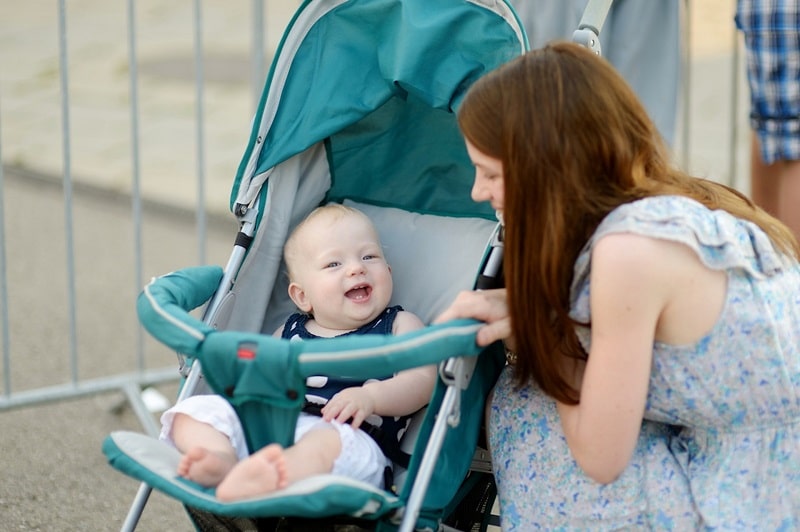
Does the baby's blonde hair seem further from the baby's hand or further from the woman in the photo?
the woman

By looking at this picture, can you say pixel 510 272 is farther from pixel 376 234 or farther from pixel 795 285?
pixel 376 234

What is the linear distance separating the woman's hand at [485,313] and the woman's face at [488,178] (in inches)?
7.7

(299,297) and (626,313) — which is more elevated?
(626,313)

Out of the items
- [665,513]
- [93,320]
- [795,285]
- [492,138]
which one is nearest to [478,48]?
[492,138]

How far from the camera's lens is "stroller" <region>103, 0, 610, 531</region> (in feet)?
7.24

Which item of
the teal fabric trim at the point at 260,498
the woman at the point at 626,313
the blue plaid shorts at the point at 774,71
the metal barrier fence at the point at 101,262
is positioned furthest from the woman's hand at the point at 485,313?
the metal barrier fence at the point at 101,262

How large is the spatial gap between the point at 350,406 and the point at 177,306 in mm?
453

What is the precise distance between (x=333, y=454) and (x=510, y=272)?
53 cm

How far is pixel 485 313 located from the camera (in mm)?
2330

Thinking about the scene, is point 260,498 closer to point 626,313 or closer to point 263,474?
point 263,474

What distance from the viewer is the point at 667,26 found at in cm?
366

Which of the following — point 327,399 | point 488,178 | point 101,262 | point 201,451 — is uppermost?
point 488,178

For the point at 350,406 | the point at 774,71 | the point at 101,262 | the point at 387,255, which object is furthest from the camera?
the point at 101,262

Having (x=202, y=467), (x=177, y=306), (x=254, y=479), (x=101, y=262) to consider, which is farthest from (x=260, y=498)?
(x=101, y=262)
